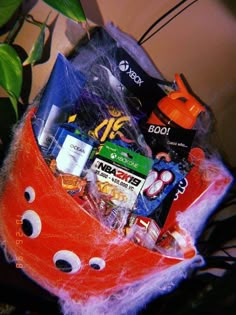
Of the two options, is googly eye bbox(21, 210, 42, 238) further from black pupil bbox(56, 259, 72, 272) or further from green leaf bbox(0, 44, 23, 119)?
green leaf bbox(0, 44, 23, 119)

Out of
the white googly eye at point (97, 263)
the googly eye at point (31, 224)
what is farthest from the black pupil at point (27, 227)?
the white googly eye at point (97, 263)

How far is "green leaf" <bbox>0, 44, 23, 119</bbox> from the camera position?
57 centimetres

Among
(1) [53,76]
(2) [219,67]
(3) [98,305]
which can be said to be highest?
(2) [219,67]

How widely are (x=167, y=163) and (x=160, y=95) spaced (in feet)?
0.50

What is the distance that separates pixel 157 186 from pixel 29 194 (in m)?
0.22

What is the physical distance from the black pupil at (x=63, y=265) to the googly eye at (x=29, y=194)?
0.11 m

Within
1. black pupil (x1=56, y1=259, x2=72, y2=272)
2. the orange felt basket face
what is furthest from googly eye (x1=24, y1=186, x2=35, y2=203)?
black pupil (x1=56, y1=259, x2=72, y2=272)

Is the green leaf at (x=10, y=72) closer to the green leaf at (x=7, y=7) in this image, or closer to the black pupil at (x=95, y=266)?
the green leaf at (x=7, y=7)

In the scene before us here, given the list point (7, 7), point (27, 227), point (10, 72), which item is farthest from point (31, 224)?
point (7, 7)

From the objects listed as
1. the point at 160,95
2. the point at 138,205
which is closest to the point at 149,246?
the point at 138,205

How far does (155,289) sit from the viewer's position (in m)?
0.65

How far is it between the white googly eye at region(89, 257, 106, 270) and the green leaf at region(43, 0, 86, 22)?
0.36 metres

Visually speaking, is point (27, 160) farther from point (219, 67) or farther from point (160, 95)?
point (219, 67)

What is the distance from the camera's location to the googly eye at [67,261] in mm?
558
